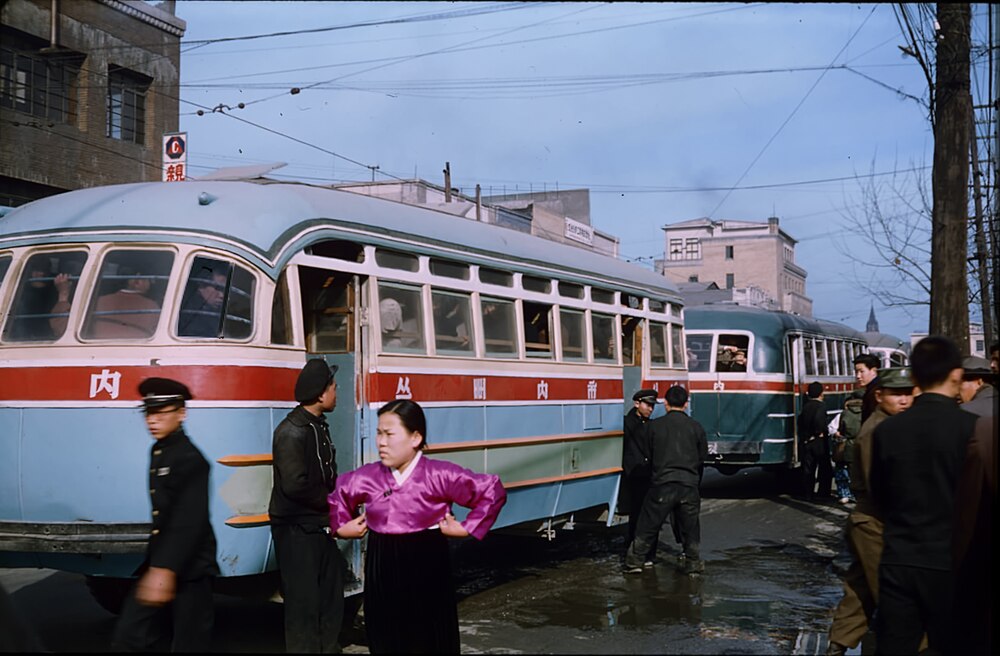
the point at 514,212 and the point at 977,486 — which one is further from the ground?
the point at 514,212

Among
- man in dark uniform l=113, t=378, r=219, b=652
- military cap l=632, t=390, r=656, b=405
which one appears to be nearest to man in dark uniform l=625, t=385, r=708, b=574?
military cap l=632, t=390, r=656, b=405

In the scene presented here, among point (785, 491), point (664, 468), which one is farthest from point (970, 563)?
point (785, 491)

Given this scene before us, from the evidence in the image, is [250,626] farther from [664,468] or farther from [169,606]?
[664,468]

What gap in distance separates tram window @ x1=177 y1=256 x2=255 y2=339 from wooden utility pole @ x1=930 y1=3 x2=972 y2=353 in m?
7.66

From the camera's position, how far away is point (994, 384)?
792 cm

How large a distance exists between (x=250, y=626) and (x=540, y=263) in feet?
13.8

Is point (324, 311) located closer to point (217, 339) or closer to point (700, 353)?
point (217, 339)

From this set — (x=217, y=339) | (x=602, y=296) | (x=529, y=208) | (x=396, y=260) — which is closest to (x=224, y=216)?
(x=217, y=339)

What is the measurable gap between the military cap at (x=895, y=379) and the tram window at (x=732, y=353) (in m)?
12.1

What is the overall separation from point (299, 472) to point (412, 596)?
1885 mm

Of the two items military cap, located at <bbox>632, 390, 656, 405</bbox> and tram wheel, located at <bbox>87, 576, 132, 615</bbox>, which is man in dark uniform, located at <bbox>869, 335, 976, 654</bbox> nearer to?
tram wheel, located at <bbox>87, 576, 132, 615</bbox>

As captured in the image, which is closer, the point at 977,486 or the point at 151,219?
the point at 977,486

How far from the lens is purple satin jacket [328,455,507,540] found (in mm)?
5484

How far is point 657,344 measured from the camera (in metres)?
14.2
